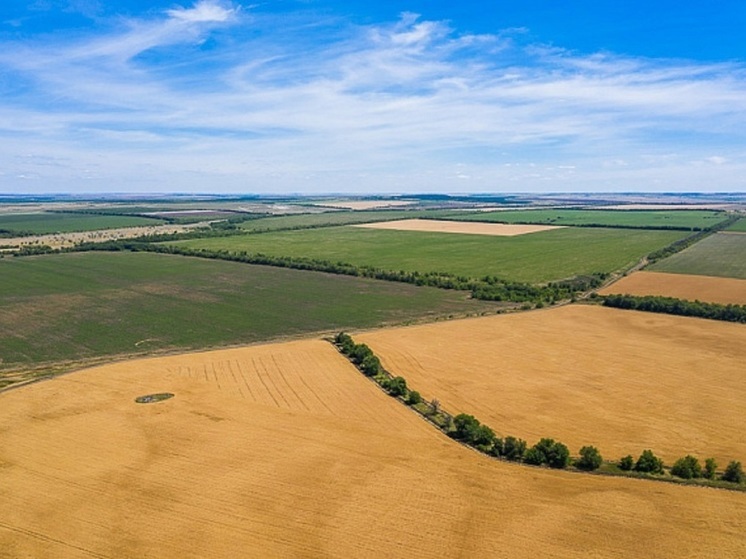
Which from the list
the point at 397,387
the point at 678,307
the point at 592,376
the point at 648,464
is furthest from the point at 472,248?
the point at 648,464

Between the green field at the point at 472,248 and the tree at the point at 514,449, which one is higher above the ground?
the green field at the point at 472,248

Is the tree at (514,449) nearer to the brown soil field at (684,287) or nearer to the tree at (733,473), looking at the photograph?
the tree at (733,473)

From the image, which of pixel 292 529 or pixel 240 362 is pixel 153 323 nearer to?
pixel 240 362

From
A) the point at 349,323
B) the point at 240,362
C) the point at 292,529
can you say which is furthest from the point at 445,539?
the point at 349,323

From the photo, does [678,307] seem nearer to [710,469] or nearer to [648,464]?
[710,469]

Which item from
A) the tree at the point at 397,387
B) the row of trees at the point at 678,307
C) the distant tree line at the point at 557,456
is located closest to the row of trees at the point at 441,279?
the row of trees at the point at 678,307

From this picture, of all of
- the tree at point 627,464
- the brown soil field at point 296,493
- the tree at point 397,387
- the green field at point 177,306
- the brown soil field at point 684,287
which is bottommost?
the brown soil field at point 296,493
